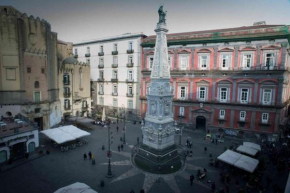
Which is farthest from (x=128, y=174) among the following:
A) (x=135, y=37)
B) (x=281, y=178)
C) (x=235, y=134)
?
(x=135, y=37)

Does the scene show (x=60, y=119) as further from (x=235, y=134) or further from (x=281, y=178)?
(x=281, y=178)

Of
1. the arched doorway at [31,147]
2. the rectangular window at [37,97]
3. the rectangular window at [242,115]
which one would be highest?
the rectangular window at [37,97]

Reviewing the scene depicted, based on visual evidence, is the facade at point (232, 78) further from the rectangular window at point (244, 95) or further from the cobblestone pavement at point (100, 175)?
the cobblestone pavement at point (100, 175)

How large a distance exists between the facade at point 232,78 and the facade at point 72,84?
64.0ft

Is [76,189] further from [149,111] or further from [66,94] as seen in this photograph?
[66,94]

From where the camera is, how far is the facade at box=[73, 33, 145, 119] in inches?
1640

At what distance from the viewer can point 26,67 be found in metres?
31.1

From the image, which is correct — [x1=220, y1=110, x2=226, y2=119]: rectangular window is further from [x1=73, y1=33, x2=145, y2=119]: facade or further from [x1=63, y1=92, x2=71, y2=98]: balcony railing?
[x1=63, y1=92, x2=71, y2=98]: balcony railing

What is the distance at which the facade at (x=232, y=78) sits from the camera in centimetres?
2905

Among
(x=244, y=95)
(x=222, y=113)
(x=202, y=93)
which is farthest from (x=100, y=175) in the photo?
(x=244, y=95)

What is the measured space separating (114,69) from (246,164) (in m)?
34.6

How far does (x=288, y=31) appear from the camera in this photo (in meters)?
27.4

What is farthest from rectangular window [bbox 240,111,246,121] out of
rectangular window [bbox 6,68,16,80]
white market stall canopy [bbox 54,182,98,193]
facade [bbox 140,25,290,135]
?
rectangular window [bbox 6,68,16,80]

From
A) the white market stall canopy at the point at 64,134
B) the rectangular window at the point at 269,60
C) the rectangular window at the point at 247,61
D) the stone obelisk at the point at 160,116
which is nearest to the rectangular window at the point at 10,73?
the white market stall canopy at the point at 64,134
